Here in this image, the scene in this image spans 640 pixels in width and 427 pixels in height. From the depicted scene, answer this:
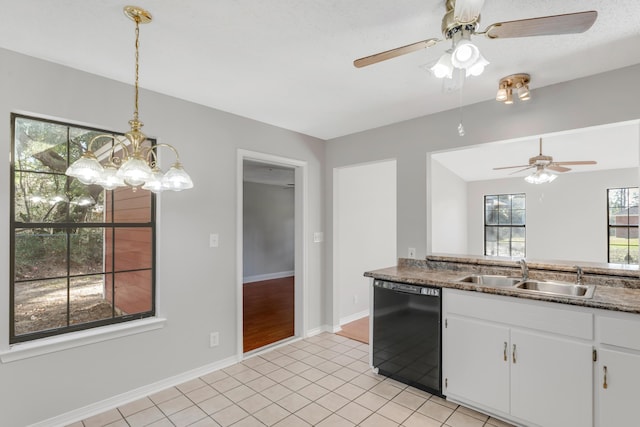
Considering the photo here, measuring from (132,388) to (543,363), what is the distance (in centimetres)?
291

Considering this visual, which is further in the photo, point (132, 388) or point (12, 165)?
point (132, 388)

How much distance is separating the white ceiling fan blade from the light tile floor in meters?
2.38

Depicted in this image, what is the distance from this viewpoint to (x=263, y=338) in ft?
12.1

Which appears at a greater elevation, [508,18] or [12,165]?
[508,18]

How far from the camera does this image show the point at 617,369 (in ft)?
5.79

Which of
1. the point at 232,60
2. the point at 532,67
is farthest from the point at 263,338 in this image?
the point at 532,67

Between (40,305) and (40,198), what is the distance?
716 millimetres

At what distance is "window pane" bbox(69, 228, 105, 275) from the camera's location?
2230mm

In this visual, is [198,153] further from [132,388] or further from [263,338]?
[263,338]

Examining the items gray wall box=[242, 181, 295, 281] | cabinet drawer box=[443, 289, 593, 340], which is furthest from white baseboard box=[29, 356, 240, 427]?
gray wall box=[242, 181, 295, 281]

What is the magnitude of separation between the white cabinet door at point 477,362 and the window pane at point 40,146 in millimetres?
3063

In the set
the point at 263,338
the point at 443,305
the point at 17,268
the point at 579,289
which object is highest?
the point at 17,268

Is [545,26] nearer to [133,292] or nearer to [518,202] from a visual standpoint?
[133,292]

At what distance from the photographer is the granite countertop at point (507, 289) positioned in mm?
1811
